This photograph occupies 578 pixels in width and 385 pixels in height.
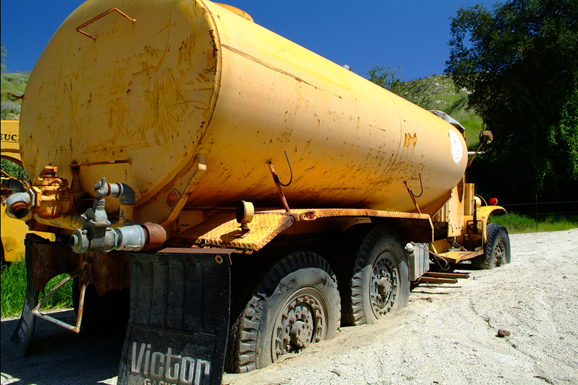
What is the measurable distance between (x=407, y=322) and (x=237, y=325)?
2285mm

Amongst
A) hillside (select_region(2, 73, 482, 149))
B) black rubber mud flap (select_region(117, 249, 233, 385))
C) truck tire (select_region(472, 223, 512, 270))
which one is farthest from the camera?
hillside (select_region(2, 73, 482, 149))

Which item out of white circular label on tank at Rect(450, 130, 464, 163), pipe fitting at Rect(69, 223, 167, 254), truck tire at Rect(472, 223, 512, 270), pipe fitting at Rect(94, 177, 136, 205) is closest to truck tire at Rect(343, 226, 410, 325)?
white circular label on tank at Rect(450, 130, 464, 163)

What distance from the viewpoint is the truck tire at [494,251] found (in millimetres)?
8445

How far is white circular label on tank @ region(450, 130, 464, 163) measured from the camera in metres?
5.98

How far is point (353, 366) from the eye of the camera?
3.28m

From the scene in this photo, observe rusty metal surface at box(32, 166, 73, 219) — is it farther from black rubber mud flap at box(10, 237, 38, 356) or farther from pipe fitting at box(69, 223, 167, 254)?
pipe fitting at box(69, 223, 167, 254)

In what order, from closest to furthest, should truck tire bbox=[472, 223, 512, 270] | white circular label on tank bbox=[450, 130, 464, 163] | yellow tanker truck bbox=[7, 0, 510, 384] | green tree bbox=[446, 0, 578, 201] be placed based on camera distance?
1. yellow tanker truck bbox=[7, 0, 510, 384]
2. white circular label on tank bbox=[450, 130, 464, 163]
3. truck tire bbox=[472, 223, 512, 270]
4. green tree bbox=[446, 0, 578, 201]

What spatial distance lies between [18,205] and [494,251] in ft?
27.6

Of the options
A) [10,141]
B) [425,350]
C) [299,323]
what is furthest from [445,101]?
[299,323]

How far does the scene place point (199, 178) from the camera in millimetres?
2873

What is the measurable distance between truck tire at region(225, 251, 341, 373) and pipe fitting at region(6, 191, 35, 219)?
1.70m

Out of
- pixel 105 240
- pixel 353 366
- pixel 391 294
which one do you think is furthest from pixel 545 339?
pixel 105 240

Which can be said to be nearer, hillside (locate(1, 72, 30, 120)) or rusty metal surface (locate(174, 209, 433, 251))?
rusty metal surface (locate(174, 209, 433, 251))

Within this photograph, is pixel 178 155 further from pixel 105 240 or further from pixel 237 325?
pixel 237 325
